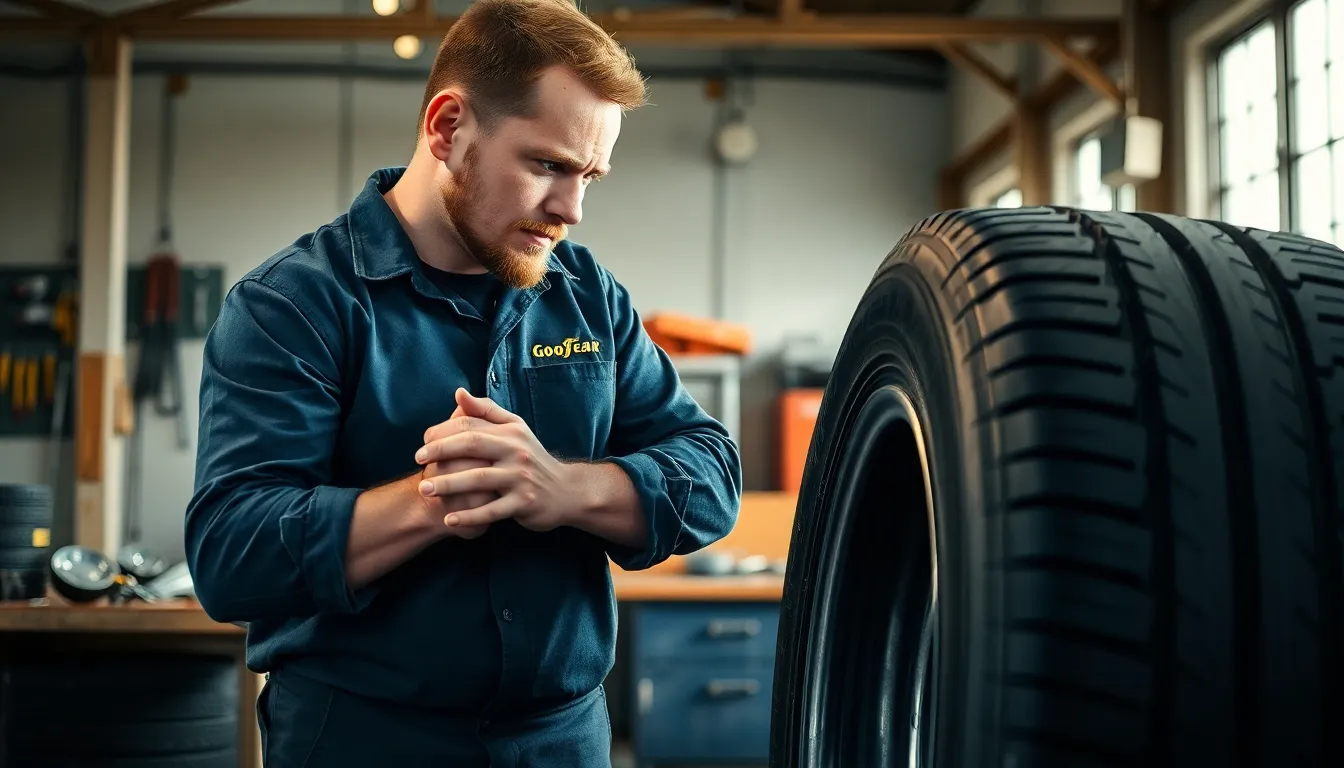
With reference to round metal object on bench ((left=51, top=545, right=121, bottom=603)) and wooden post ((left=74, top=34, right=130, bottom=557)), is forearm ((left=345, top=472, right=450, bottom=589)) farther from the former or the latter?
wooden post ((left=74, top=34, right=130, bottom=557))


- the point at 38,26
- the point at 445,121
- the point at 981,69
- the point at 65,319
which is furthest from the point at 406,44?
the point at 445,121

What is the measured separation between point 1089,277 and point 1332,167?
4.65 m

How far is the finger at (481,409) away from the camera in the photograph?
1149 mm

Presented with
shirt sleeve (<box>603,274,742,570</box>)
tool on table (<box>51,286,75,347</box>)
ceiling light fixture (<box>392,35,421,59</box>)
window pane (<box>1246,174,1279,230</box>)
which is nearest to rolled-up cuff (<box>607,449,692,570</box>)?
shirt sleeve (<box>603,274,742,570</box>)

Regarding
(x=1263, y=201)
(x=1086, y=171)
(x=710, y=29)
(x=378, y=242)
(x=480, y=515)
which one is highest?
(x=710, y=29)

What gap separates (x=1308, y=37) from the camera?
4.89 meters

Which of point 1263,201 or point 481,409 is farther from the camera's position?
Result: point 1263,201

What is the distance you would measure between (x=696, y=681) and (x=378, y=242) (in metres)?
3.76

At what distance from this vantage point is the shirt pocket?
1.35 metres

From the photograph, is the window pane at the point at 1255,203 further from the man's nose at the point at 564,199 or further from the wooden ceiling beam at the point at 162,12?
the wooden ceiling beam at the point at 162,12

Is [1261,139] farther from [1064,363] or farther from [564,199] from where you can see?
[1064,363]

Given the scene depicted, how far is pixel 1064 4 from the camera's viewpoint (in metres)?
6.82

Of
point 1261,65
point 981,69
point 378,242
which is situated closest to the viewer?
point 378,242

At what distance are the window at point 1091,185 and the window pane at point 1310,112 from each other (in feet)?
4.68
